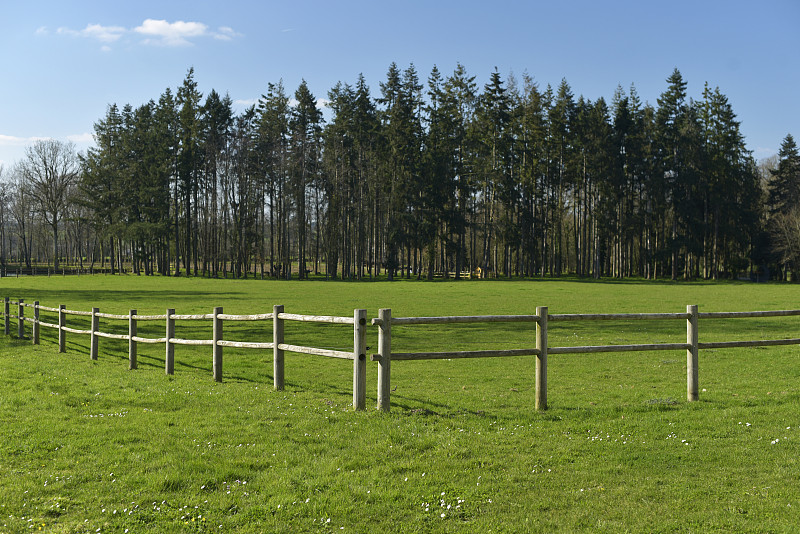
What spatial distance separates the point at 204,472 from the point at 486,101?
7463 cm

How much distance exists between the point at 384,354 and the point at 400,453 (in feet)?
5.86

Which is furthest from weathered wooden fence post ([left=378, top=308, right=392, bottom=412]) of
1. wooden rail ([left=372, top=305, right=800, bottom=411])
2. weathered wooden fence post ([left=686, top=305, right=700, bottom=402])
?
weathered wooden fence post ([left=686, top=305, right=700, bottom=402])

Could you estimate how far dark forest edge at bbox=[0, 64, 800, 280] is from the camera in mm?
74000

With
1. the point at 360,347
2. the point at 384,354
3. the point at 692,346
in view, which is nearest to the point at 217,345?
the point at 360,347

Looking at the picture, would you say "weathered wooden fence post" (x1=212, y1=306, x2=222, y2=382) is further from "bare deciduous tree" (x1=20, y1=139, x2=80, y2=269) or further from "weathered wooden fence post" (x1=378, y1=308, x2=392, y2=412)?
"bare deciduous tree" (x1=20, y1=139, x2=80, y2=269)

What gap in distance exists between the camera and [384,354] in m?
8.11

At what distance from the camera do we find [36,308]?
17.9 m

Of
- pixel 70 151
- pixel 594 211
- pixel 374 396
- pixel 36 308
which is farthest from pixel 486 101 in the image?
pixel 374 396

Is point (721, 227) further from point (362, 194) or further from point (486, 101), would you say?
point (362, 194)

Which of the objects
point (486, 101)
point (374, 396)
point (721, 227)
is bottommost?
point (374, 396)

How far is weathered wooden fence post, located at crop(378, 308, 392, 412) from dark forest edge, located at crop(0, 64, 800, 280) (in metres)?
63.1

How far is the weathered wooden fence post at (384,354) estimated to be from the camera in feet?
26.4

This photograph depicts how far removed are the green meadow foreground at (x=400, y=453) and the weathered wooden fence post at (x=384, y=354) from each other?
268 mm

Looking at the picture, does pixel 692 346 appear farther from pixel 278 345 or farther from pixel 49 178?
pixel 49 178
